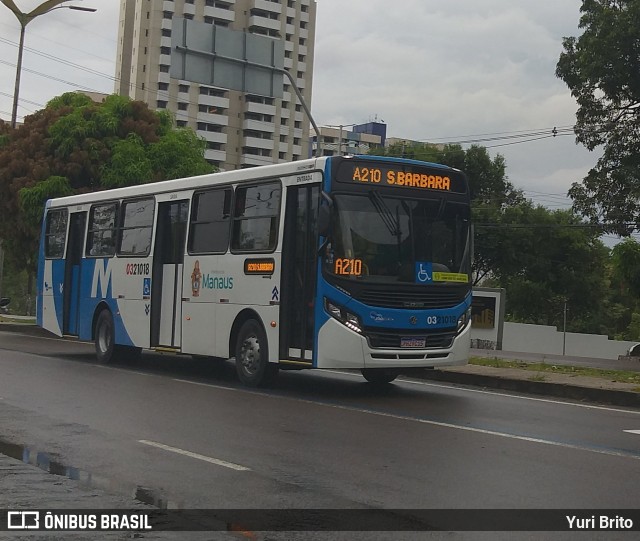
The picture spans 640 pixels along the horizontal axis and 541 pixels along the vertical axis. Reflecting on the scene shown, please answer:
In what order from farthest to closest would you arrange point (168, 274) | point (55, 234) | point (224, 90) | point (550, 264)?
point (224, 90) < point (550, 264) < point (55, 234) < point (168, 274)

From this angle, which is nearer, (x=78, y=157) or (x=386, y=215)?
(x=386, y=215)

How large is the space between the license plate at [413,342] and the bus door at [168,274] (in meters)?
5.03

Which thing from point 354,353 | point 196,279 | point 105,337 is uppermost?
point 196,279

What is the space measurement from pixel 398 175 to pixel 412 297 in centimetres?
178

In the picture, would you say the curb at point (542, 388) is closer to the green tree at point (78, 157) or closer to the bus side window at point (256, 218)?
the bus side window at point (256, 218)

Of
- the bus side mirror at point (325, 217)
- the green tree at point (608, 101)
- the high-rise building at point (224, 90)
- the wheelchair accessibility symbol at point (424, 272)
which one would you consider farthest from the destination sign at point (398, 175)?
the high-rise building at point (224, 90)

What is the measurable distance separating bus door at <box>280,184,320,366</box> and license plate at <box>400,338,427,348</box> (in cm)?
129

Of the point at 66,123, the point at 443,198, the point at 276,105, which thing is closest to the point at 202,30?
the point at 443,198

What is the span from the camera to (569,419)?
Result: 13.1 meters

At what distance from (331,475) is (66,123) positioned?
30.0 metres

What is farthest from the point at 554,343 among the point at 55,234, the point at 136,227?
the point at 136,227

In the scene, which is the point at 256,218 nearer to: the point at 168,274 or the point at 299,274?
the point at 299,274

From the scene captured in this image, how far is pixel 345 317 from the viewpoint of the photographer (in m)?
14.7

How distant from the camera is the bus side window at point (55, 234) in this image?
23.3 m
